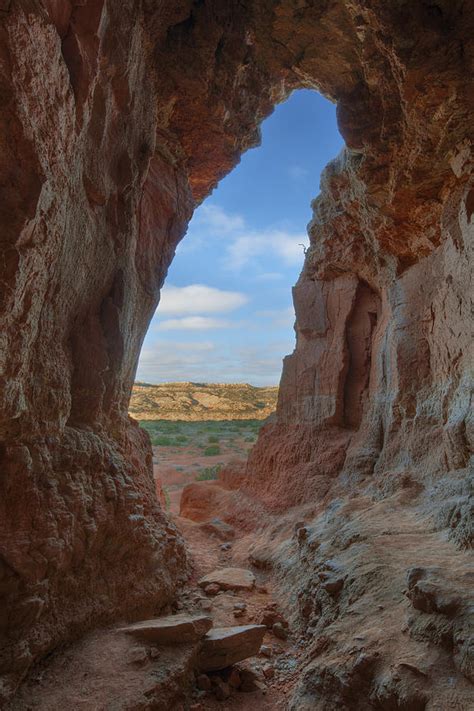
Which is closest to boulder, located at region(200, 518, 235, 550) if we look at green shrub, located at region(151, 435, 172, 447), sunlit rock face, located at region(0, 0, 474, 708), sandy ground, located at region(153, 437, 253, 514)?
sunlit rock face, located at region(0, 0, 474, 708)

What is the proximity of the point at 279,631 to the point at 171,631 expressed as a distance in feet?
5.97

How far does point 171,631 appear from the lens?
4.70 metres

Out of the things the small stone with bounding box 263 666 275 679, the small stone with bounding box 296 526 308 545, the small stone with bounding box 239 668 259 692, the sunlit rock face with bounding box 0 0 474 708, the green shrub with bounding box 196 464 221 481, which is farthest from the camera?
the green shrub with bounding box 196 464 221 481

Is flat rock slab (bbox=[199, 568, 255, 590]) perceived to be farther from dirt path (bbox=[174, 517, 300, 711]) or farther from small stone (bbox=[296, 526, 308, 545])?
small stone (bbox=[296, 526, 308, 545])

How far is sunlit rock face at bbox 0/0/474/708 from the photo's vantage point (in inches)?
138

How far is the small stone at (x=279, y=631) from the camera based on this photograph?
5.72m

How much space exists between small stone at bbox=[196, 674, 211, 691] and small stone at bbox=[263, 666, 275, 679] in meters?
0.70

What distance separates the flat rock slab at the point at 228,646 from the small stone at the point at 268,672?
8.5 inches

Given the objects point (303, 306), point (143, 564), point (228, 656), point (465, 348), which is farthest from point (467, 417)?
point (303, 306)

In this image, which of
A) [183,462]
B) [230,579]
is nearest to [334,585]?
[230,579]

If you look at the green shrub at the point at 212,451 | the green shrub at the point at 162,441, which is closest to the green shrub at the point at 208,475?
the green shrub at the point at 212,451

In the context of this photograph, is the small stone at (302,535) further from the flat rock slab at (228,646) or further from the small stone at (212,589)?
the flat rock slab at (228,646)

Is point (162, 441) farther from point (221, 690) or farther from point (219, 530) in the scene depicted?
point (221, 690)

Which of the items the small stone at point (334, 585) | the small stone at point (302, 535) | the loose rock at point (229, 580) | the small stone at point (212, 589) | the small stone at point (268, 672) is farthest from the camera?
the small stone at point (302, 535)
